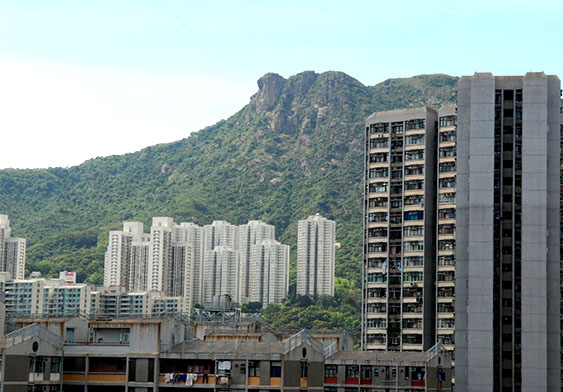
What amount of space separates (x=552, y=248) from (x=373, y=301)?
25428 millimetres

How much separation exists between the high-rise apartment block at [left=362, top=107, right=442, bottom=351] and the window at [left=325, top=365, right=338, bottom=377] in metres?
29.6

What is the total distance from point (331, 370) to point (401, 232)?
33.9m

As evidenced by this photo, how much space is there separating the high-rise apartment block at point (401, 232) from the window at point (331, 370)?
29.6 m

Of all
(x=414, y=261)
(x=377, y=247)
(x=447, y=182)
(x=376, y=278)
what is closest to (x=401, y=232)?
(x=377, y=247)

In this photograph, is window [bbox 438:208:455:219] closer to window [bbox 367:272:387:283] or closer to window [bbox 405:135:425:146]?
window [bbox 405:135:425:146]

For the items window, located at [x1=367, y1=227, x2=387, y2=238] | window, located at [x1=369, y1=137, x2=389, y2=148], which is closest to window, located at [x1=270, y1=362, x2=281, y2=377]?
window, located at [x1=367, y1=227, x2=387, y2=238]

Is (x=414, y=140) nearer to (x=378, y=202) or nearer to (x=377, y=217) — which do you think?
(x=378, y=202)

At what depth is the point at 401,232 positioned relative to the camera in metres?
95.5

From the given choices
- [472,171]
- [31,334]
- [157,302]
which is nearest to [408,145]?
[472,171]

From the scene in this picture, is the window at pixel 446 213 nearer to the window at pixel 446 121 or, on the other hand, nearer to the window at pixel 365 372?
the window at pixel 446 121

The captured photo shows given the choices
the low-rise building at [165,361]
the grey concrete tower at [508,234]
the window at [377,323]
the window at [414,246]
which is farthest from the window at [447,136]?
the low-rise building at [165,361]

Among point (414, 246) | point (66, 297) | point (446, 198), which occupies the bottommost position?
point (66, 297)

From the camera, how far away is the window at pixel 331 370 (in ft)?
205

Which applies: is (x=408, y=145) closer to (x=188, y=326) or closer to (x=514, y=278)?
(x=514, y=278)
